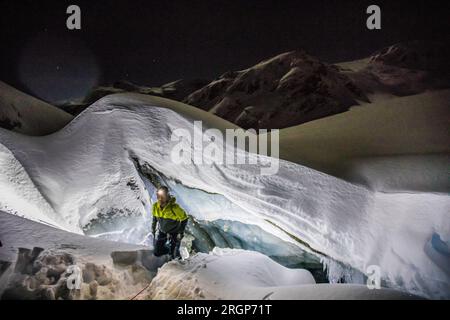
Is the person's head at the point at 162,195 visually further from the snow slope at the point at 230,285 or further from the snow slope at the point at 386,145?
the snow slope at the point at 386,145

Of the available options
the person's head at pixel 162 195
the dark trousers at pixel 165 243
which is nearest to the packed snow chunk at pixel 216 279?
the dark trousers at pixel 165 243

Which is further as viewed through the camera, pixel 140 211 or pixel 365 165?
pixel 140 211

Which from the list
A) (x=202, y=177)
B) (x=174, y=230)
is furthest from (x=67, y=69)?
(x=174, y=230)

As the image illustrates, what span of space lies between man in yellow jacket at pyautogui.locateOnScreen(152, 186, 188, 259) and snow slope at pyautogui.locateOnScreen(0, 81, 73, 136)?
10.5 ft

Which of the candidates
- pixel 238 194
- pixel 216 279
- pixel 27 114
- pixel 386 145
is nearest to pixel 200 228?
pixel 238 194

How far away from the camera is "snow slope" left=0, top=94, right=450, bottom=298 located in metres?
3.68

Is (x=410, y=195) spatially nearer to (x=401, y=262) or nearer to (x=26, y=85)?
(x=401, y=262)

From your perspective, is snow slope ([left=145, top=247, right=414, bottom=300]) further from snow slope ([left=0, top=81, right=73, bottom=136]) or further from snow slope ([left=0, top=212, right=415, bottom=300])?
snow slope ([left=0, top=81, right=73, bottom=136])

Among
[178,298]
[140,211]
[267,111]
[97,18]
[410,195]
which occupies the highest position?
[97,18]

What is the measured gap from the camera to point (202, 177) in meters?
4.46

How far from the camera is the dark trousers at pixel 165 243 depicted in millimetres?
3168

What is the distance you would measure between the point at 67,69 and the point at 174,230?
4546 millimetres

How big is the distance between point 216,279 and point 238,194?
4.72 ft

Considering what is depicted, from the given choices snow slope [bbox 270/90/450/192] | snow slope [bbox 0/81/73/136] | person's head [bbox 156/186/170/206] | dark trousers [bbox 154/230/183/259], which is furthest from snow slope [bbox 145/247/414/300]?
snow slope [bbox 0/81/73/136]
